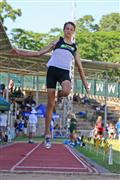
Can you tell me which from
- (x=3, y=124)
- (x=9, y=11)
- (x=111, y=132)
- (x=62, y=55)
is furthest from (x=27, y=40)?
(x=62, y=55)

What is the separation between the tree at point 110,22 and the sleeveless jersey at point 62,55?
242 ft

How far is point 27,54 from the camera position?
7.94 meters

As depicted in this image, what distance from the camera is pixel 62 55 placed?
7773 mm

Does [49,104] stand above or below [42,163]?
above

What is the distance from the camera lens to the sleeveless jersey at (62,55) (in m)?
7.68


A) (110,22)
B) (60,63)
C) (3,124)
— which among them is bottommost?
(3,124)

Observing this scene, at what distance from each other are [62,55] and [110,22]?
245ft

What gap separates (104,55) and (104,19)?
69.2ft

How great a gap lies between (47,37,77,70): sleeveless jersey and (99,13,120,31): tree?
7377 centimetres

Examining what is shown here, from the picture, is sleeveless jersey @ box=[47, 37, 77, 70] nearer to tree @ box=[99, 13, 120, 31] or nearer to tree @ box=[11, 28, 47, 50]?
tree @ box=[11, 28, 47, 50]

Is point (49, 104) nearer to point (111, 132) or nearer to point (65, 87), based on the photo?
point (65, 87)

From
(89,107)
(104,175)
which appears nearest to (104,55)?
(89,107)

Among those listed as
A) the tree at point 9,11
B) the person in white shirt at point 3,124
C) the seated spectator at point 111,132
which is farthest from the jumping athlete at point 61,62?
the tree at point 9,11

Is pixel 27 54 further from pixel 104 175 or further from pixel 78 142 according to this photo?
pixel 78 142
